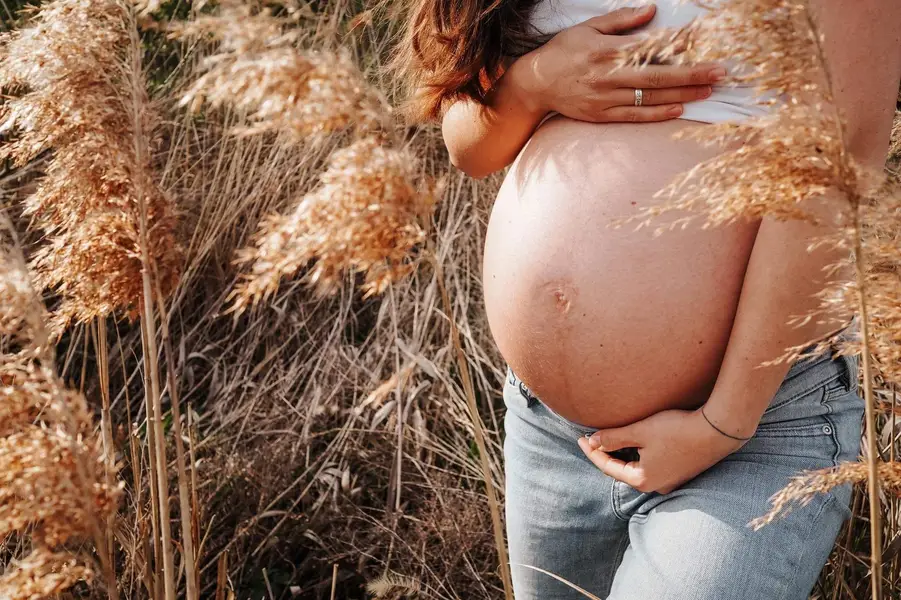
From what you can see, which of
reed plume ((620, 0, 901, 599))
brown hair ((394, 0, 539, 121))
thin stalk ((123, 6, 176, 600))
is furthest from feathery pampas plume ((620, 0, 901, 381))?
brown hair ((394, 0, 539, 121))

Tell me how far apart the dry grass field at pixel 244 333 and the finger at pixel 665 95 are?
387 millimetres

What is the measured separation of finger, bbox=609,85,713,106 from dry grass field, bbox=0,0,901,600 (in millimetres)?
387

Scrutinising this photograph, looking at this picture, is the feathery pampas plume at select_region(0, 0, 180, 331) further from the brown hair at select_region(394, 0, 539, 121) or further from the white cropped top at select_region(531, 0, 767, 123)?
the white cropped top at select_region(531, 0, 767, 123)

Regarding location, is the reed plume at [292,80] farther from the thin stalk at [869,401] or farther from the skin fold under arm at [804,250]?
the skin fold under arm at [804,250]

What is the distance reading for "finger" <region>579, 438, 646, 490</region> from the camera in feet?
3.73

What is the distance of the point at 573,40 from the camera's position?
1271 mm

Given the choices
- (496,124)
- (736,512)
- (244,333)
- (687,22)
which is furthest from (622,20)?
(244,333)

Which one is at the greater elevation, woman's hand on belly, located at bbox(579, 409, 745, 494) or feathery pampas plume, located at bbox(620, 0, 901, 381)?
feathery pampas plume, located at bbox(620, 0, 901, 381)

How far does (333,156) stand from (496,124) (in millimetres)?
667

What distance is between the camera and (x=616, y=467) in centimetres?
119

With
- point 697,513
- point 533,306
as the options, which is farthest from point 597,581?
point 533,306

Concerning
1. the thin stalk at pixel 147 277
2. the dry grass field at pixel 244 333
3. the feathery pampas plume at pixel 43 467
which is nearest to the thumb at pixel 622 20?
the dry grass field at pixel 244 333

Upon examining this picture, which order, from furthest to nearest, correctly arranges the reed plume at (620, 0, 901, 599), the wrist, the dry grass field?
the wrist, the dry grass field, the reed plume at (620, 0, 901, 599)

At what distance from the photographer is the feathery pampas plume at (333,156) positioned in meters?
Result: 0.72
